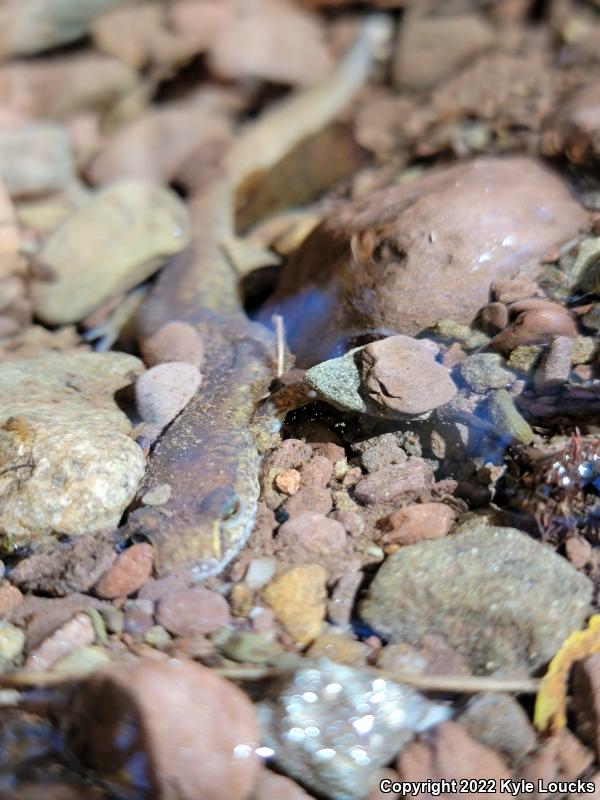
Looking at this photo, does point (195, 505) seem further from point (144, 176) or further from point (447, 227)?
point (144, 176)

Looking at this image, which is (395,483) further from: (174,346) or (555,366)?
(174,346)

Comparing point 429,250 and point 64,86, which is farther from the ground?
point 64,86

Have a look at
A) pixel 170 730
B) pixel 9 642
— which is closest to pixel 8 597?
pixel 9 642

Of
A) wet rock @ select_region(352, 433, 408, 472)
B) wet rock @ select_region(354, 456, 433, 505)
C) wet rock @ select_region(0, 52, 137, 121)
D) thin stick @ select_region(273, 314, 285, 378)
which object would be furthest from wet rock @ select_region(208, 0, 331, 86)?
wet rock @ select_region(354, 456, 433, 505)

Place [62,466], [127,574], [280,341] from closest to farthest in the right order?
[127,574], [62,466], [280,341]

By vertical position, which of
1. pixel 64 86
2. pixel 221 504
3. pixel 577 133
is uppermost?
pixel 64 86

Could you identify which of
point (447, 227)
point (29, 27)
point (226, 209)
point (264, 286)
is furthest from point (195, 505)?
point (29, 27)
